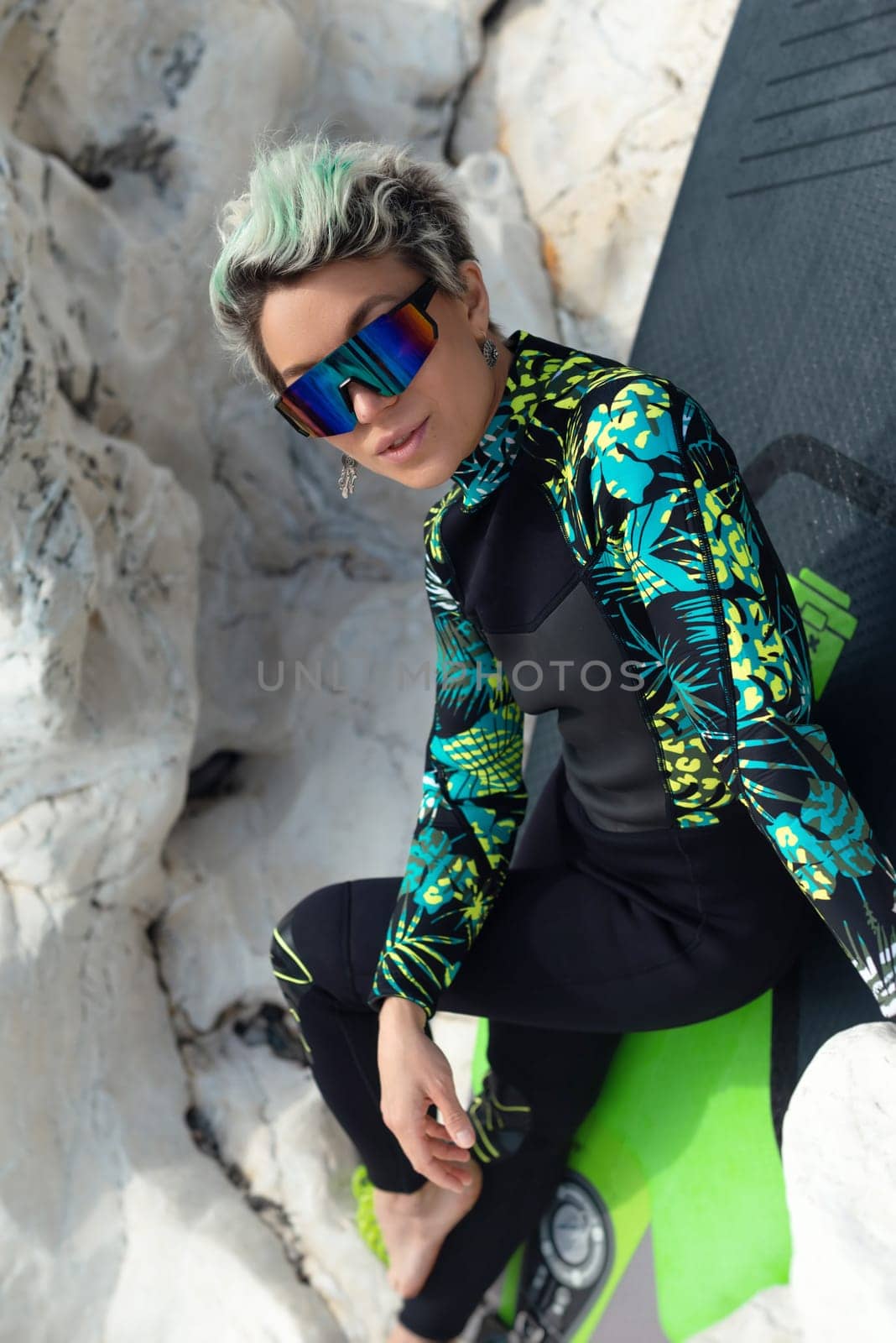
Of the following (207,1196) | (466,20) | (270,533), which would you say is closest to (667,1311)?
(207,1196)

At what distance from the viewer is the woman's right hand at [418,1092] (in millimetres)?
1219

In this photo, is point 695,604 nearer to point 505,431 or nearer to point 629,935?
point 505,431

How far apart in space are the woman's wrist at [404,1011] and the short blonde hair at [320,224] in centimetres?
66

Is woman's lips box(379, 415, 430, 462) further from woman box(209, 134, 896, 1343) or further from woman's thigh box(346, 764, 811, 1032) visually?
woman's thigh box(346, 764, 811, 1032)

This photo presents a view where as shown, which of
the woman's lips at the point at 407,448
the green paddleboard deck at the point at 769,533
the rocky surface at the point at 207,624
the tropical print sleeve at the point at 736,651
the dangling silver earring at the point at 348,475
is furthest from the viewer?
the rocky surface at the point at 207,624

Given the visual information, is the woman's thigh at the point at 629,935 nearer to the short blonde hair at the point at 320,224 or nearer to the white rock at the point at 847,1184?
the white rock at the point at 847,1184

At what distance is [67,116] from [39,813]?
4.38 feet

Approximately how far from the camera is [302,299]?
3.37 ft

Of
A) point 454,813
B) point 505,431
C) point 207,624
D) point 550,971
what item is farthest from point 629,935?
point 207,624

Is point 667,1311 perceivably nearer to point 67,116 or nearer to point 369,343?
point 369,343

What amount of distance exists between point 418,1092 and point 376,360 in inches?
30.2

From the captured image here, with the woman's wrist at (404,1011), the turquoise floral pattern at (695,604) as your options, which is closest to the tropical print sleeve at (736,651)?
the turquoise floral pattern at (695,604)

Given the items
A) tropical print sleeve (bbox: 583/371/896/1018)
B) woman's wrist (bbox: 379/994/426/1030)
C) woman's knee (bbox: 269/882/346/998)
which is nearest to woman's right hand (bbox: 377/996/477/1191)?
woman's wrist (bbox: 379/994/426/1030)

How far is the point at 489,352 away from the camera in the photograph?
Answer: 1.13 m
